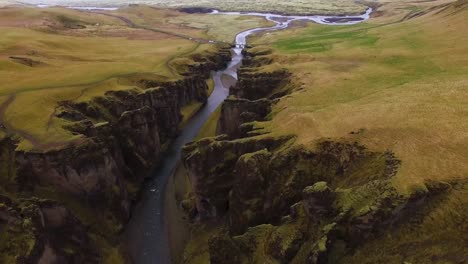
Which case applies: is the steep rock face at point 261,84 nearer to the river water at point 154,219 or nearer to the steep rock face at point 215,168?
the river water at point 154,219

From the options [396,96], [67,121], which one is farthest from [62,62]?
[396,96]

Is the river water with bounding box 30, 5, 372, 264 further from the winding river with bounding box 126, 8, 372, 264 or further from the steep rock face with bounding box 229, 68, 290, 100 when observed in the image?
the steep rock face with bounding box 229, 68, 290, 100

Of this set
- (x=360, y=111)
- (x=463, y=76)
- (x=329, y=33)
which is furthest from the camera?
(x=329, y=33)

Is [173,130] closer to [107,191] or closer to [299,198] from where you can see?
[107,191]

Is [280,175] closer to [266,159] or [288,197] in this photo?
[266,159]

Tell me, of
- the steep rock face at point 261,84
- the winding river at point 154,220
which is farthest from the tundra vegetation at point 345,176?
the steep rock face at point 261,84

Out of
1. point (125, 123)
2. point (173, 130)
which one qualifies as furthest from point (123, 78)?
point (125, 123)

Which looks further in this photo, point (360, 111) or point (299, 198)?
point (360, 111)
